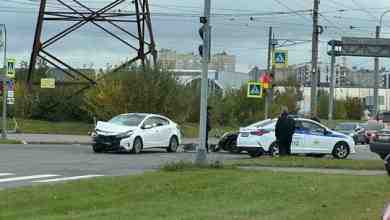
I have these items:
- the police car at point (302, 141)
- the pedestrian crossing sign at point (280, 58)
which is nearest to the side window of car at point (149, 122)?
the police car at point (302, 141)

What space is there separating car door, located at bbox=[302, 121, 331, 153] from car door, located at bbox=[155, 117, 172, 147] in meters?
6.30

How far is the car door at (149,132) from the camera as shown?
105 ft

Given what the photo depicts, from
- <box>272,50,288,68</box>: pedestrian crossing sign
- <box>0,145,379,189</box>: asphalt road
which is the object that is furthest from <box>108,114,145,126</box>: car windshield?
<box>272,50,288,68</box>: pedestrian crossing sign

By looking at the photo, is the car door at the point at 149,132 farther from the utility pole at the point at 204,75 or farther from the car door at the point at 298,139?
the utility pole at the point at 204,75

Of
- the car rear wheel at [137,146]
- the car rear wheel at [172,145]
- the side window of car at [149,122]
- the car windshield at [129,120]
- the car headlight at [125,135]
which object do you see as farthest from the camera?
the car rear wheel at [172,145]

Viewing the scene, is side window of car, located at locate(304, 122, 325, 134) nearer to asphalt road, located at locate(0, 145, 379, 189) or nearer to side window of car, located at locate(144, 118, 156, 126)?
asphalt road, located at locate(0, 145, 379, 189)

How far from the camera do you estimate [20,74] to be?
73562 mm

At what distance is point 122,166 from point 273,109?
37.5 meters

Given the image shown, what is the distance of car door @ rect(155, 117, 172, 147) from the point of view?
33.0 metres

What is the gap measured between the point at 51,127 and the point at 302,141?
26.0 m

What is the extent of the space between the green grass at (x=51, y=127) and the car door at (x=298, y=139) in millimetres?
23885

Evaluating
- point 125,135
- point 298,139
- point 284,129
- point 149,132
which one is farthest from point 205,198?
point 149,132

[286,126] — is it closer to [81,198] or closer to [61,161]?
[61,161]

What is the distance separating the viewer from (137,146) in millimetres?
31578
